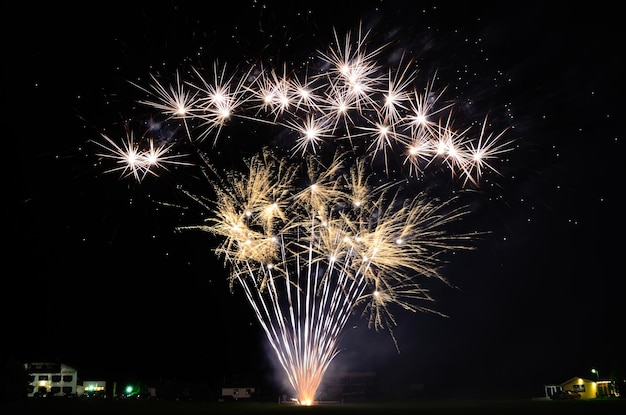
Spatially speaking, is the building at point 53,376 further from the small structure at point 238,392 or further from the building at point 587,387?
the building at point 587,387

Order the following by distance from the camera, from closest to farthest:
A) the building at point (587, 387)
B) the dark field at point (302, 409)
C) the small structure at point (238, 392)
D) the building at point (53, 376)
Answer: the dark field at point (302, 409), the building at point (587, 387), the small structure at point (238, 392), the building at point (53, 376)

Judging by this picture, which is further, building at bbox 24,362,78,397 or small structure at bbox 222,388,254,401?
building at bbox 24,362,78,397

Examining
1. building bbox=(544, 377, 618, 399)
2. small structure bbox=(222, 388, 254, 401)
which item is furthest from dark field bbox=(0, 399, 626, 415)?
small structure bbox=(222, 388, 254, 401)

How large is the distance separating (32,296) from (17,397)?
6.51m

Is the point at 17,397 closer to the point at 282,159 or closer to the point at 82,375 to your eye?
the point at 282,159

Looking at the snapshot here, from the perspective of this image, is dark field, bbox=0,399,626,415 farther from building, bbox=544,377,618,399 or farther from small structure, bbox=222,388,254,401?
small structure, bbox=222,388,254,401

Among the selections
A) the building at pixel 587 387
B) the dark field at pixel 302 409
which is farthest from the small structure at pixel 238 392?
the dark field at pixel 302 409

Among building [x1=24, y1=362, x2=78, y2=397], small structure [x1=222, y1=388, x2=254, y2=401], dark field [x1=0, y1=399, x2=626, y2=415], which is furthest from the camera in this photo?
building [x1=24, y1=362, x2=78, y2=397]

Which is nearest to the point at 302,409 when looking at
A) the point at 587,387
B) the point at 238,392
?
the point at 587,387

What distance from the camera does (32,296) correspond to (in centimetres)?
3672

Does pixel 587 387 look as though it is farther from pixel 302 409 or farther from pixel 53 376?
pixel 53 376

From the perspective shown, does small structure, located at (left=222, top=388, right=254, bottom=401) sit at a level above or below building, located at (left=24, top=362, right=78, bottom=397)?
below

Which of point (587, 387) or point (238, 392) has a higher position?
point (587, 387)

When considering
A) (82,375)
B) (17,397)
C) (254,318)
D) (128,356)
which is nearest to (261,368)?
(254,318)
